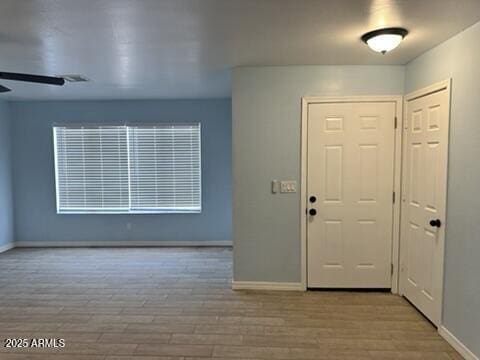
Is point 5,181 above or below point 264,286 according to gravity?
above

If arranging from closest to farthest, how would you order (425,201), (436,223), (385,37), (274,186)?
(385,37) < (436,223) < (425,201) < (274,186)

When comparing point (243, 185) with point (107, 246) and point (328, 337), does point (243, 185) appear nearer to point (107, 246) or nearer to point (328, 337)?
point (328, 337)

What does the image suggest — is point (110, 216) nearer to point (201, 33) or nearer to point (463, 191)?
point (201, 33)

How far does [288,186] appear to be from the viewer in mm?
3781

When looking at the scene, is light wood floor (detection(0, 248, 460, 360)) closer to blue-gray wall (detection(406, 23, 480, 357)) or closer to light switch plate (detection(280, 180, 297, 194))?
blue-gray wall (detection(406, 23, 480, 357))

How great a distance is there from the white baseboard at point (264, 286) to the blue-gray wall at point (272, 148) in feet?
0.16

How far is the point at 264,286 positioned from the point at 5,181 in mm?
4689

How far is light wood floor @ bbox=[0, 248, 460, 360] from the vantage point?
2697 mm

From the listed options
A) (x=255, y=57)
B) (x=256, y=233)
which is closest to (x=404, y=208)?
(x=256, y=233)

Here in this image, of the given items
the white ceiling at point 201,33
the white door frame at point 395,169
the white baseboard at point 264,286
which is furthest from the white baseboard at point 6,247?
the white door frame at point 395,169

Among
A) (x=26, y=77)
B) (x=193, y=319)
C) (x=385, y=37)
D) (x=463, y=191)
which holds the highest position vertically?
(x=385, y=37)

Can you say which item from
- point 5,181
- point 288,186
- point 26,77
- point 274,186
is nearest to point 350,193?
point 288,186

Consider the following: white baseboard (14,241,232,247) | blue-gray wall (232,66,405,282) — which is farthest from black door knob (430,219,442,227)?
white baseboard (14,241,232,247)

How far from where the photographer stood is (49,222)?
6.00m
